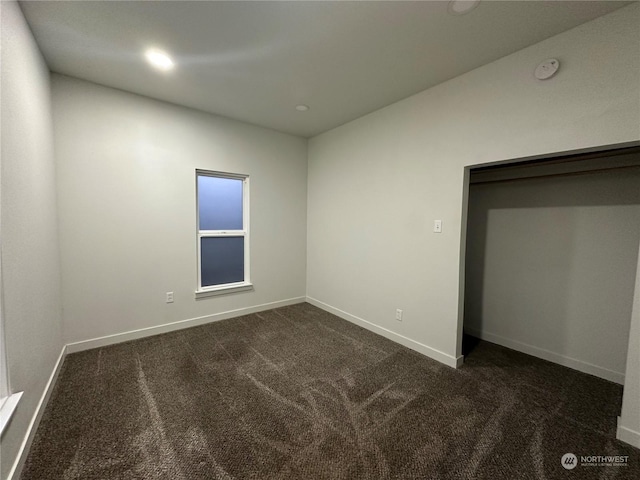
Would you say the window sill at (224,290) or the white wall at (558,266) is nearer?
the white wall at (558,266)

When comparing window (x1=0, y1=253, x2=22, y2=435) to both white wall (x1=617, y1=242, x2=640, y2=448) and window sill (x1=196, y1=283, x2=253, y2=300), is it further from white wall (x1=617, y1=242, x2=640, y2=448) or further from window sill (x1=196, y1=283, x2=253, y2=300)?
white wall (x1=617, y1=242, x2=640, y2=448)

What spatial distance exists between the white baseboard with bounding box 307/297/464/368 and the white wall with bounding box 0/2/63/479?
2852 millimetres

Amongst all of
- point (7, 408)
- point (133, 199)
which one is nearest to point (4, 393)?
point (7, 408)

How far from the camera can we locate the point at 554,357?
243 centimetres

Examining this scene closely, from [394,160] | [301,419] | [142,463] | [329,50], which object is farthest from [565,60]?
[142,463]

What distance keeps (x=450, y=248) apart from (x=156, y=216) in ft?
10.3

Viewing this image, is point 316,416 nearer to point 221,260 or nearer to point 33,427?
point 33,427

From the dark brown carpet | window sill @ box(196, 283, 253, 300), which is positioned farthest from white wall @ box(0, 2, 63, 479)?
window sill @ box(196, 283, 253, 300)

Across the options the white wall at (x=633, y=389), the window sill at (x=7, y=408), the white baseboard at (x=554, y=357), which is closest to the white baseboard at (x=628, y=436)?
the white wall at (x=633, y=389)

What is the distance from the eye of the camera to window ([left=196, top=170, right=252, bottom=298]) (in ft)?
10.7

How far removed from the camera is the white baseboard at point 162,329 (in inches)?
99.4

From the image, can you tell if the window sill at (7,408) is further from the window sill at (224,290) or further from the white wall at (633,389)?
the white wall at (633,389)

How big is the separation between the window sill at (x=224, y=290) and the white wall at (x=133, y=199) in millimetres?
69

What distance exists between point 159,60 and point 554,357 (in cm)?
447
